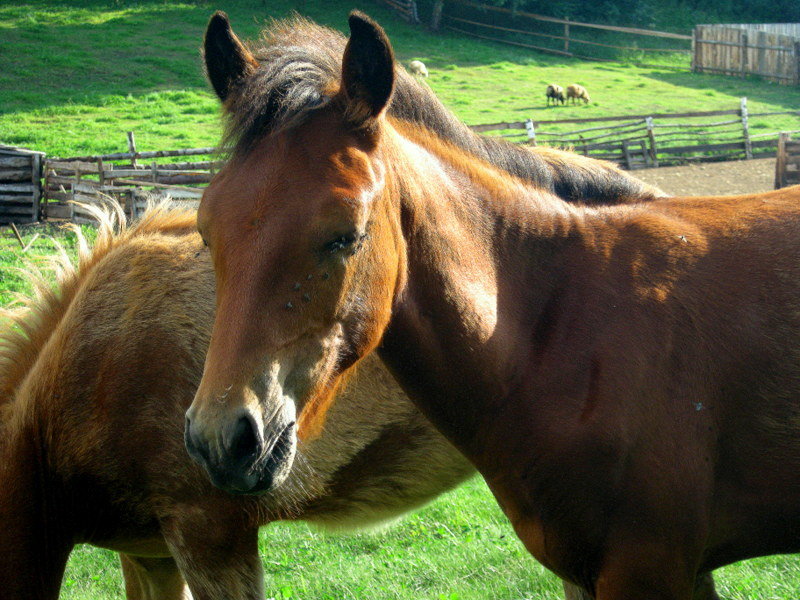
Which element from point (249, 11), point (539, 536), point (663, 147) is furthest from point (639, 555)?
point (249, 11)

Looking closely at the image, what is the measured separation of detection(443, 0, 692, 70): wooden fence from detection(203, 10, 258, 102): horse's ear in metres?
39.2

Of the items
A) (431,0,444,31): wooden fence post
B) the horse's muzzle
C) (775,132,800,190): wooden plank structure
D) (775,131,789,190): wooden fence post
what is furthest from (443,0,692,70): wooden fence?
the horse's muzzle

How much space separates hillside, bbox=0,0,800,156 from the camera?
22.5 meters

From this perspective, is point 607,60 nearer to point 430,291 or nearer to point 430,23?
point 430,23

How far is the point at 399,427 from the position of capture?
3793 millimetres

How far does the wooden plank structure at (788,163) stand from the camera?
17.4 meters

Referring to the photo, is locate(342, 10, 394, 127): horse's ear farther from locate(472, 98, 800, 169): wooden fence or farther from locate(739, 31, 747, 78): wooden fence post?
locate(739, 31, 747, 78): wooden fence post

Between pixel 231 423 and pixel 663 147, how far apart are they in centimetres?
2427

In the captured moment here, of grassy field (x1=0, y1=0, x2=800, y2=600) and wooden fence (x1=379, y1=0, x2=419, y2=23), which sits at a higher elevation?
wooden fence (x1=379, y1=0, x2=419, y2=23)

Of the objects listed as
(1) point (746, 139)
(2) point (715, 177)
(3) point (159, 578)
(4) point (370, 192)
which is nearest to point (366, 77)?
(4) point (370, 192)

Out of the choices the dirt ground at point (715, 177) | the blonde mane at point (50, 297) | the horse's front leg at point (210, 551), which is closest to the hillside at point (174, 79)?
the dirt ground at point (715, 177)

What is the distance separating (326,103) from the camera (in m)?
2.34

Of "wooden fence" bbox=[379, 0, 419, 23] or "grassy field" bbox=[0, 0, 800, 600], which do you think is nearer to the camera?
"grassy field" bbox=[0, 0, 800, 600]

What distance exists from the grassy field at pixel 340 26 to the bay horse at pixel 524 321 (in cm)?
59
